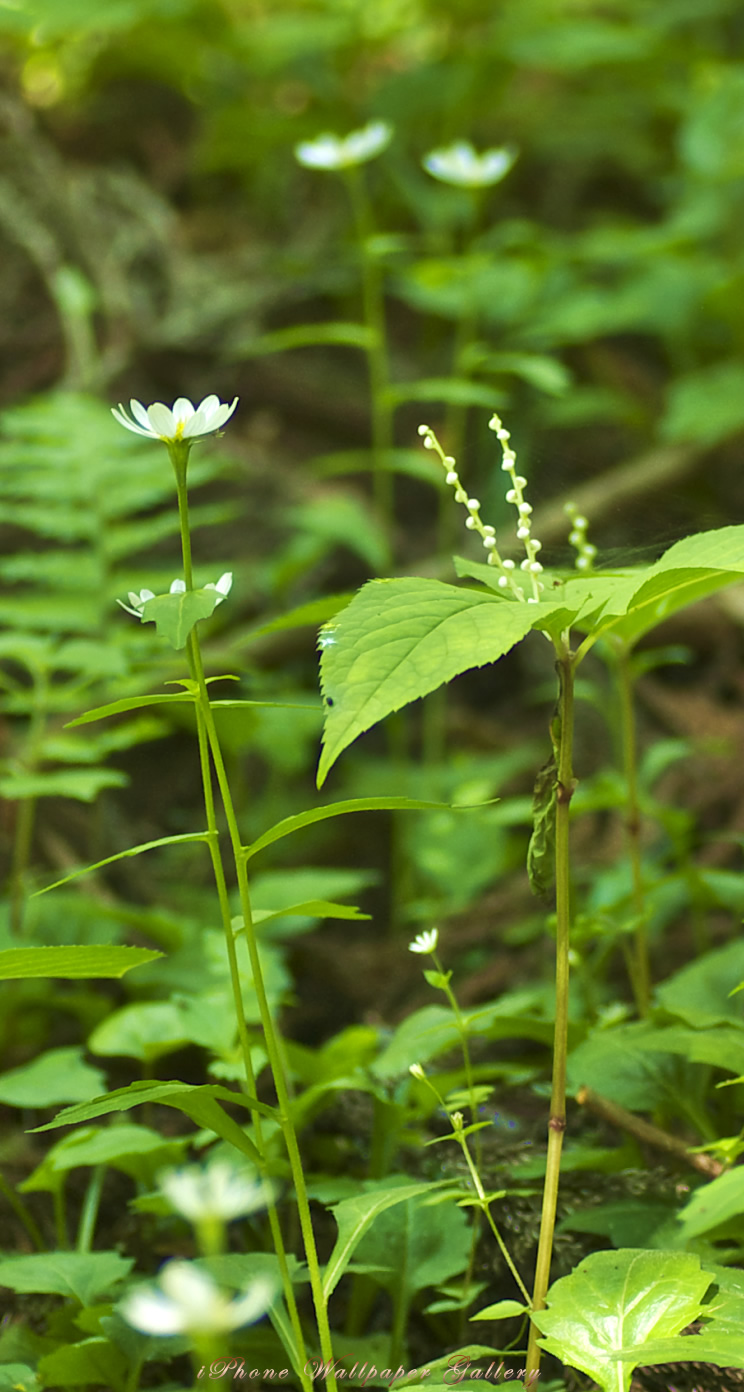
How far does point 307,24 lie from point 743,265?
7.18ft

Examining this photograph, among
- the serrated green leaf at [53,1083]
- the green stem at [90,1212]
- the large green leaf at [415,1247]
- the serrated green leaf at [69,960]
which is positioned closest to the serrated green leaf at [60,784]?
the serrated green leaf at [53,1083]

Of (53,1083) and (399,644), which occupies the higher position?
(399,644)

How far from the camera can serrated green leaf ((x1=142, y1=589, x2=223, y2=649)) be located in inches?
36.6

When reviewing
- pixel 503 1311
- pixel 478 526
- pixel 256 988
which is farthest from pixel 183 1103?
pixel 478 526

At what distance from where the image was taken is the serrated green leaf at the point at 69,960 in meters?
1.02

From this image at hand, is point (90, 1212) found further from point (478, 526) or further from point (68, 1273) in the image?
point (478, 526)

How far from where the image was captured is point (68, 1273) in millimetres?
1219

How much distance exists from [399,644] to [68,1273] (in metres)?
0.87

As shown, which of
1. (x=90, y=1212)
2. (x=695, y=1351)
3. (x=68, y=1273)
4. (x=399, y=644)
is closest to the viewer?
(x=695, y=1351)

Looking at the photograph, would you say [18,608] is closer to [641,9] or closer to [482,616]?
[482,616]

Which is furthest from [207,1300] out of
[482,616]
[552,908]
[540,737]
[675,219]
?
[675,219]

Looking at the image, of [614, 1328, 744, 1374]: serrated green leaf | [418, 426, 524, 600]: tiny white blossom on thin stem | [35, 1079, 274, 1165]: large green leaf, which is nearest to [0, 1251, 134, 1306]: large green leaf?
[35, 1079, 274, 1165]: large green leaf

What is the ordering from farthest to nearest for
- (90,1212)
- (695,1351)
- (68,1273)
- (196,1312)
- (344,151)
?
(344,151), (90,1212), (68,1273), (695,1351), (196,1312)

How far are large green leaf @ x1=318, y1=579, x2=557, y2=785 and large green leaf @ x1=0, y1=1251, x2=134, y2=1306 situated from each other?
76 centimetres
